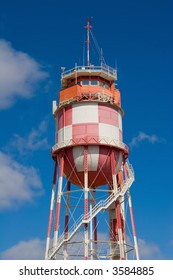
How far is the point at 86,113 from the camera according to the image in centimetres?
4312

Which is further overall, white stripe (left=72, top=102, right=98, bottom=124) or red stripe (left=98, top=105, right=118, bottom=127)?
red stripe (left=98, top=105, right=118, bottom=127)

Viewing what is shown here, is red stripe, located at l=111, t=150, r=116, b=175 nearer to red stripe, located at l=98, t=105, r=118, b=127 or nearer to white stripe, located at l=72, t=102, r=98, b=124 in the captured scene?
red stripe, located at l=98, t=105, r=118, b=127

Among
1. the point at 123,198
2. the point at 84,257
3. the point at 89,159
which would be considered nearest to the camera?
the point at 84,257

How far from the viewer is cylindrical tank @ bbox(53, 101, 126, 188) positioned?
4188 centimetres

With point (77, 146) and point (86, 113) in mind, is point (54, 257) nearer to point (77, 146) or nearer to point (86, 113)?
point (77, 146)

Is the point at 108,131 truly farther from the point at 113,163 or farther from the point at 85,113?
the point at 113,163

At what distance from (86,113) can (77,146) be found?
10.7 feet

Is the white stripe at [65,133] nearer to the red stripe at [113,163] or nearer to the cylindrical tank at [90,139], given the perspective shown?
the cylindrical tank at [90,139]

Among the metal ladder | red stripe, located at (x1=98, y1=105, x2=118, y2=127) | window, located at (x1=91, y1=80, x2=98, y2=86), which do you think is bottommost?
the metal ladder

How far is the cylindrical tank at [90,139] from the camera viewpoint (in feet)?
137

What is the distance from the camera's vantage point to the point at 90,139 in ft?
137

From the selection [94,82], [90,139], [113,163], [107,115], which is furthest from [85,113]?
[113,163]
